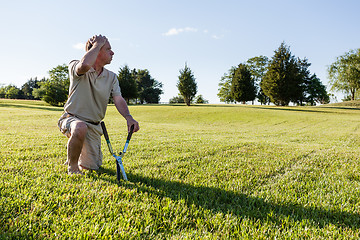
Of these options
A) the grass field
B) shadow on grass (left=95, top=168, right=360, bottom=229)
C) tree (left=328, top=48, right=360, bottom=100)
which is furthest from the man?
tree (left=328, top=48, right=360, bottom=100)

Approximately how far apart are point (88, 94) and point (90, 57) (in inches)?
25.4

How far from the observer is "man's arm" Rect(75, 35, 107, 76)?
273cm

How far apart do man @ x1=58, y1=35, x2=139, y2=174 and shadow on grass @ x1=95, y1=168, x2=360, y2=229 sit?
76 cm

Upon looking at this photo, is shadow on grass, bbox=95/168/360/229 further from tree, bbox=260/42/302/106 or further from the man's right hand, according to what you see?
tree, bbox=260/42/302/106

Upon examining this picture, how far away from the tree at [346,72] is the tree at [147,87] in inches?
2098

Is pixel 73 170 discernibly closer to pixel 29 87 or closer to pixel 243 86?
pixel 243 86

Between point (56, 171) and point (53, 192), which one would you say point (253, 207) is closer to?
point (53, 192)

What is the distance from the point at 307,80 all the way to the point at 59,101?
62207 mm

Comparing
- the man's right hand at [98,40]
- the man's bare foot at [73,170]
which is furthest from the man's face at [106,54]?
the man's bare foot at [73,170]

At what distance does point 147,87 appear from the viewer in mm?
77875

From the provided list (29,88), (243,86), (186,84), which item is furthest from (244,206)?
(29,88)

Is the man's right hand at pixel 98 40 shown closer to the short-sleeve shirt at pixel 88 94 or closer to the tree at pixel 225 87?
the short-sleeve shirt at pixel 88 94

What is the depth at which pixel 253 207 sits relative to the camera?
231cm

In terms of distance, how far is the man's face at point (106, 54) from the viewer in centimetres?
312
